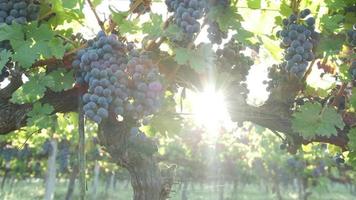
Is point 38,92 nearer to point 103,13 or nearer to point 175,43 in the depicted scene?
point 103,13

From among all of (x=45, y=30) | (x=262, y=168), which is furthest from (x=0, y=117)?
(x=262, y=168)

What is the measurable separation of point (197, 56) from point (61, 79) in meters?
1.27

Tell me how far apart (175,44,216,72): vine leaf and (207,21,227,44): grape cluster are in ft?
1.71

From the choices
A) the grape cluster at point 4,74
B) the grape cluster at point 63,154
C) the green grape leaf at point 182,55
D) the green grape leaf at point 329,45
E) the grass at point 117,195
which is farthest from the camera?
the grass at point 117,195

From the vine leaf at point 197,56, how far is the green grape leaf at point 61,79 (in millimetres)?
1092

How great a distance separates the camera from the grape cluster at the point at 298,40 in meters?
3.74

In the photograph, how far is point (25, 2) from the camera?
12.6 feet

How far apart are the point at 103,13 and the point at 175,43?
0.74 m

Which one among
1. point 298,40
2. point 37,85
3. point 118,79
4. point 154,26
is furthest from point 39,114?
point 298,40

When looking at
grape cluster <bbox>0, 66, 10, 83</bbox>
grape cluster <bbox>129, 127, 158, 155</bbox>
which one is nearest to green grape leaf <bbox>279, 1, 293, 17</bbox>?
grape cluster <bbox>129, 127, 158, 155</bbox>

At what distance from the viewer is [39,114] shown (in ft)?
13.8

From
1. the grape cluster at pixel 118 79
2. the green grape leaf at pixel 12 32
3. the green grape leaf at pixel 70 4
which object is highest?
the green grape leaf at pixel 70 4

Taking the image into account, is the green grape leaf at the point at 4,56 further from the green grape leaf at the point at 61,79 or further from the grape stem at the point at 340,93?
the grape stem at the point at 340,93

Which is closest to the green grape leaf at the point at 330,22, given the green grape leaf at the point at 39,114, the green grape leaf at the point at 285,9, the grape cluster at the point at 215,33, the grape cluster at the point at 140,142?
the green grape leaf at the point at 285,9
